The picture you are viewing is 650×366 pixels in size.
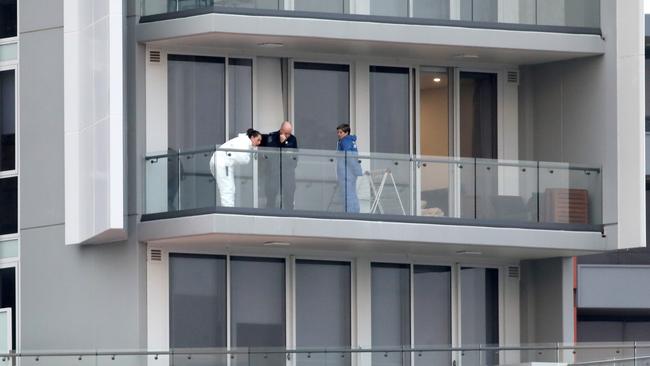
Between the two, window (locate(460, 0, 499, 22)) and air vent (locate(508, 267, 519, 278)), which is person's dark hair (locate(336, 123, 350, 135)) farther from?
air vent (locate(508, 267, 519, 278))

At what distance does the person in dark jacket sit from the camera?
41219mm

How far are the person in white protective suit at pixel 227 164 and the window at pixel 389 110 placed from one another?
311cm

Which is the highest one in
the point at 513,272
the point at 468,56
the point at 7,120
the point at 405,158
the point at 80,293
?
the point at 468,56

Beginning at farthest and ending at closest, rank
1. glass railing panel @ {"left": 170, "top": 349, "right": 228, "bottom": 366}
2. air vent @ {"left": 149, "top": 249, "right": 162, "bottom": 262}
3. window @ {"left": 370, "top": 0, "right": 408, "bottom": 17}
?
window @ {"left": 370, "top": 0, "right": 408, "bottom": 17} → air vent @ {"left": 149, "top": 249, "right": 162, "bottom": 262} → glass railing panel @ {"left": 170, "top": 349, "right": 228, "bottom": 366}

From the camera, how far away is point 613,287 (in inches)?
2509

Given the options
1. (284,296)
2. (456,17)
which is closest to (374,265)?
(284,296)

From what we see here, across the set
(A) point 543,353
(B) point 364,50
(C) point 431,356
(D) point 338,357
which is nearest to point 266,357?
(D) point 338,357

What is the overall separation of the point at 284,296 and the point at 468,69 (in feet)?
17.5

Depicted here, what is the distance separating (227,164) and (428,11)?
4.70m

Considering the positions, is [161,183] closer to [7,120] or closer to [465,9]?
[7,120]

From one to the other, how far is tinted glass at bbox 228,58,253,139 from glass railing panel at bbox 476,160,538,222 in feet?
13.3

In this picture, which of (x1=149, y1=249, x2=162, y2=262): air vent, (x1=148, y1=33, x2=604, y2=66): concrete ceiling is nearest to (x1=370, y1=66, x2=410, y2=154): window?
(x1=148, y1=33, x2=604, y2=66): concrete ceiling

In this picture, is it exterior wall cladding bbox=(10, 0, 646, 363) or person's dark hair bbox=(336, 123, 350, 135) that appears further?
person's dark hair bbox=(336, 123, 350, 135)

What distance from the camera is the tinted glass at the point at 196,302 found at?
4169 cm
